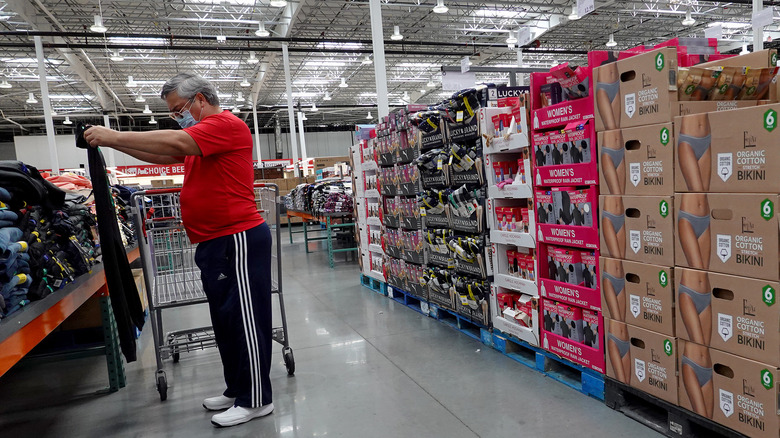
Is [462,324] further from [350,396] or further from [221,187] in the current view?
[221,187]

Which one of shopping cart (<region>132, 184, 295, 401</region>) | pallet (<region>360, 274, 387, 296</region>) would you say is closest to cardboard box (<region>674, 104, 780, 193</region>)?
shopping cart (<region>132, 184, 295, 401</region>)

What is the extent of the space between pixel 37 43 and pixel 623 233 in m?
15.3

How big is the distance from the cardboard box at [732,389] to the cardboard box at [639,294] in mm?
154

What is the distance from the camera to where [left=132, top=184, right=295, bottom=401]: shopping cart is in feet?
10.9

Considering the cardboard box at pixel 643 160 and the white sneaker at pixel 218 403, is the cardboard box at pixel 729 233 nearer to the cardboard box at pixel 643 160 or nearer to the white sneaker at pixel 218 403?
the cardboard box at pixel 643 160

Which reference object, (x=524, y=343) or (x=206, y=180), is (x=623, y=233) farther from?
(x=206, y=180)

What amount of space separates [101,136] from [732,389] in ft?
9.98

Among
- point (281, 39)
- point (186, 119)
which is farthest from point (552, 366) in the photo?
point (281, 39)

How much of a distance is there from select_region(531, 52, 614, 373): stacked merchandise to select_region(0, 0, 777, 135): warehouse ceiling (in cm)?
969

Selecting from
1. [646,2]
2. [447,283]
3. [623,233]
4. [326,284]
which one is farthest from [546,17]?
[623,233]

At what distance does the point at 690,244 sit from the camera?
224cm

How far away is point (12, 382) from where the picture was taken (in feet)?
12.8

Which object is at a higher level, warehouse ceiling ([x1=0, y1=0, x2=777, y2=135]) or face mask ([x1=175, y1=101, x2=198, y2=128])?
warehouse ceiling ([x1=0, y1=0, x2=777, y2=135])

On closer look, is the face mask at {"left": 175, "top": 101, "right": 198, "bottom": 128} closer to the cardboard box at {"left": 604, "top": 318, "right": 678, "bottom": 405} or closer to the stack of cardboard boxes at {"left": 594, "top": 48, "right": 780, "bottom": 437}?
the stack of cardboard boxes at {"left": 594, "top": 48, "right": 780, "bottom": 437}
